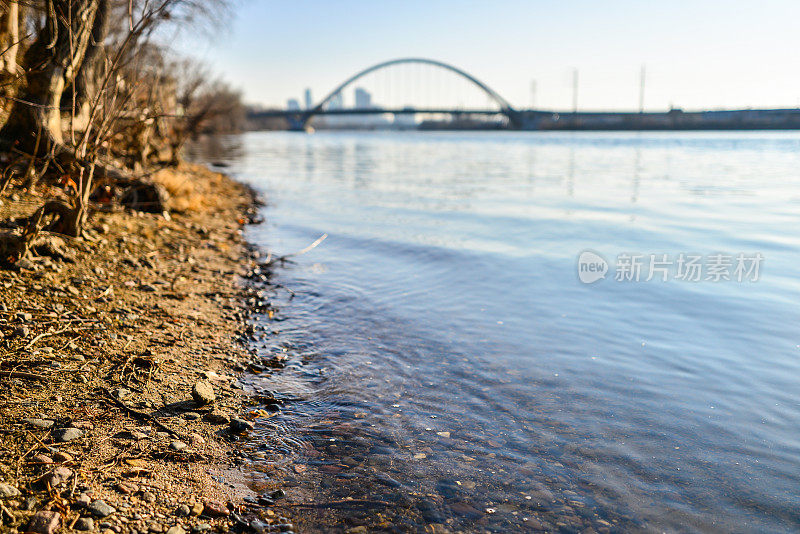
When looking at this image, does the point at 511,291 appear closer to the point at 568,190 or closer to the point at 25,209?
the point at 25,209

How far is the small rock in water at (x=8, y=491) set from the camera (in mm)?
2772

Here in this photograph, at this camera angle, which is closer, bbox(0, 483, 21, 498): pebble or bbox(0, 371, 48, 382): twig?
bbox(0, 483, 21, 498): pebble

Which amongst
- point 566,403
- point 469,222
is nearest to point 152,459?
point 566,403

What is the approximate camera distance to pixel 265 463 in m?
3.63

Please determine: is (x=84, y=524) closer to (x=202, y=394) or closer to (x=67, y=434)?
(x=67, y=434)

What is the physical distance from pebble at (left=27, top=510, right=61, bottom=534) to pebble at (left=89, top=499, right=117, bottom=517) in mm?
153

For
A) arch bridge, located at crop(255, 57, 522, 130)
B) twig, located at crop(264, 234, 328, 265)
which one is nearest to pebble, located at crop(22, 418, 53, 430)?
twig, located at crop(264, 234, 328, 265)

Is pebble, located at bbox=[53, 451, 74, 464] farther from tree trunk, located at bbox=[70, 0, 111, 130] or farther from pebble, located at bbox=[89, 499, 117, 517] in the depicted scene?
tree trunk, located at bbox=[70, 0, 111, 130]

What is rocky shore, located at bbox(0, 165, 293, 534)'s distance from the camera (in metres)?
2.93

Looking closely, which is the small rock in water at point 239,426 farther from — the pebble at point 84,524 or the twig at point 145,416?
the pebble at point 84,524

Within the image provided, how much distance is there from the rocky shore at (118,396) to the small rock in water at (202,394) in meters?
0.01

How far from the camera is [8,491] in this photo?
2.79m

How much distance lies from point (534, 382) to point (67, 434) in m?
3.66

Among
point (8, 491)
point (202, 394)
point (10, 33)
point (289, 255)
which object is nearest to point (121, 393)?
point (202, 394)
